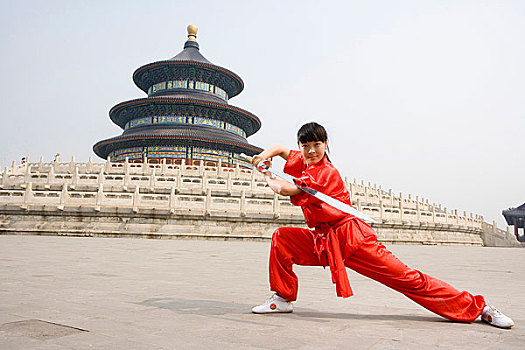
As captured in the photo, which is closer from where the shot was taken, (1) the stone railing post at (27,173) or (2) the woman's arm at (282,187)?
(2) the woman's arm at (282,187)

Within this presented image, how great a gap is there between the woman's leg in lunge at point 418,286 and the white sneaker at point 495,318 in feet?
0.19

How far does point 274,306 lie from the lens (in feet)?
10.9

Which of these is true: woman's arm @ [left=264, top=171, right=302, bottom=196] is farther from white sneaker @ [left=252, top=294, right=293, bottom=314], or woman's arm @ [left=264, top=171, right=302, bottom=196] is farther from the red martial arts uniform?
white sneaker @ [left=252, top=294, right=293, bottom=314]

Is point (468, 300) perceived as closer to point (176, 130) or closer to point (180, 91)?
point (176, 130)

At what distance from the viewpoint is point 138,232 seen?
17.0m

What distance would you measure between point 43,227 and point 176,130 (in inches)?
829

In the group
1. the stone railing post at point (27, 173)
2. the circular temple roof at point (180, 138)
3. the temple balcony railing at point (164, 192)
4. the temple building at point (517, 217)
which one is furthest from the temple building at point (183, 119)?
the temple building at point (517, 217)

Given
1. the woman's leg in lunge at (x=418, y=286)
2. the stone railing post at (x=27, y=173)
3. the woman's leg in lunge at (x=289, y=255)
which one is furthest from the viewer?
the stone railing post at (x=27, y=173)

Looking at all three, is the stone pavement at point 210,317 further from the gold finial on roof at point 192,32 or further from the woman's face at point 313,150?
the gold finial on roof at point 192,32

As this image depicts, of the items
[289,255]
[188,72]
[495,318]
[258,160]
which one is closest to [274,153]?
[258,160]

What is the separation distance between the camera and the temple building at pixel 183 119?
3738 cm

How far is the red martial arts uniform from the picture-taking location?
318cm

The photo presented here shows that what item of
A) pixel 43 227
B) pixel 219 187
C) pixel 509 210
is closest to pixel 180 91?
pixel 219 187

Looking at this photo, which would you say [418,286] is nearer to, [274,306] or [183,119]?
[274,306]
